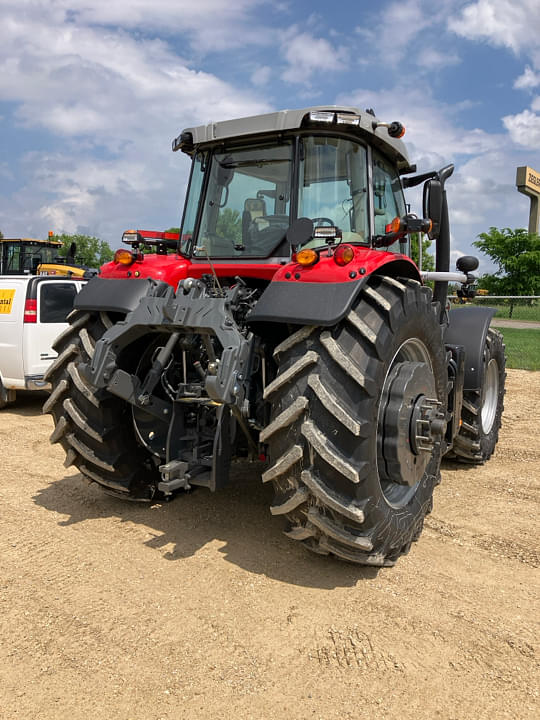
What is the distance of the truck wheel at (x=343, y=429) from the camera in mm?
2803

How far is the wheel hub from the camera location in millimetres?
3188

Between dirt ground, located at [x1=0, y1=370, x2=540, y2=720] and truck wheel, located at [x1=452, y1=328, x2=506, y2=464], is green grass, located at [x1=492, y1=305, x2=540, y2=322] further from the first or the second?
dirt ground, located at [x1=0, y1=370, x2=540, y2=720]

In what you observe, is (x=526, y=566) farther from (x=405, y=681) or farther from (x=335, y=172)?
(x=335, y=172)

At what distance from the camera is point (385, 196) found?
13.8ft

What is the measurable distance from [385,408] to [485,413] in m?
3.07

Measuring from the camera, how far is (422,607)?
2900mm

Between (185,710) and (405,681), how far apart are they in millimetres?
870

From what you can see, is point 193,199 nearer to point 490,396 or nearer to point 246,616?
point 246,616

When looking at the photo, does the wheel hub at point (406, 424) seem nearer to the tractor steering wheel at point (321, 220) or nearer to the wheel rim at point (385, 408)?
the wheel rim at point (385, 408)

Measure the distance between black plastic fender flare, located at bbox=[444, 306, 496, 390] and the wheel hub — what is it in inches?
69.5

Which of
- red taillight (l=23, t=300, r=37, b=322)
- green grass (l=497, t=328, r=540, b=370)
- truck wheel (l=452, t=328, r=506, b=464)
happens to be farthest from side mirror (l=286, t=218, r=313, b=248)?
green grass (l=497, t=328, r=540, b=370)

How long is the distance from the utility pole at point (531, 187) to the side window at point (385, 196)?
99.5 feet

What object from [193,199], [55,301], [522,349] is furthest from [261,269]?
[522,349]

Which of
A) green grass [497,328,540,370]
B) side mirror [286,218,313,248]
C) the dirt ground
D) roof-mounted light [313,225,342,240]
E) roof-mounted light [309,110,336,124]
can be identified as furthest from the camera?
green grass [497,328,540,370]
